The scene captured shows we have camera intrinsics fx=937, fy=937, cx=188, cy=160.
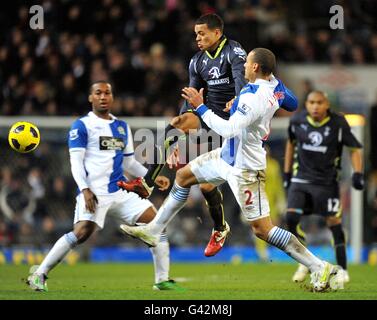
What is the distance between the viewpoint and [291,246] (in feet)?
29.2

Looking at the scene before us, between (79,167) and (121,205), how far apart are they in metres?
0.62

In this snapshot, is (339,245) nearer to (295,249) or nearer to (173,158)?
(295,249)

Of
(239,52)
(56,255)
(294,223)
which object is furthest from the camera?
(294,223)

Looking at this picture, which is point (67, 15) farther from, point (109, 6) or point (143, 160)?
point (143, 160)

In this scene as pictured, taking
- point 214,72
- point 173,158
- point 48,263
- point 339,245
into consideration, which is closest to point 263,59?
point 214,72

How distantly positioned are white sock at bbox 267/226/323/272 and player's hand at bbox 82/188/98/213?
2.03 m

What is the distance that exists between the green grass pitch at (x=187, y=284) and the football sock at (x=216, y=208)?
0.67m

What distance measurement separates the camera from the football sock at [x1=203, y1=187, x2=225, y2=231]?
9711 millimetres

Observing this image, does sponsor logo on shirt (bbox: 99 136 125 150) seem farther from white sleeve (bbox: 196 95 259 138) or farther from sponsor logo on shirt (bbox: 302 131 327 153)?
sponsor logo on shirt (bbox: 302 131 327 153)

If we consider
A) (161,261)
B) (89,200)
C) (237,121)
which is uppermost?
(237,121)

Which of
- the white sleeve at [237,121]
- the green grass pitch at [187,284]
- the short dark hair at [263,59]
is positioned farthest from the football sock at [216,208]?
the short dark hair at [263,59]

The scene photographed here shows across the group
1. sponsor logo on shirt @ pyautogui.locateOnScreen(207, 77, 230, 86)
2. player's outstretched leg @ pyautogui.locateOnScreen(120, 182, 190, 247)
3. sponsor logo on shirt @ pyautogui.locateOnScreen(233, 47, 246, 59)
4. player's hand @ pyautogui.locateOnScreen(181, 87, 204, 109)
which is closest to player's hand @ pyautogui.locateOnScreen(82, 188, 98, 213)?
player's outstretched leg @ pyautogui.locateOnScreen(120, 182, 190, 247)

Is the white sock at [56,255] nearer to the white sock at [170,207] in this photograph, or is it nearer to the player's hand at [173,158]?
the white sock at [170,207]

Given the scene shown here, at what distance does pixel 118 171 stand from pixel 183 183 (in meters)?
1.22
